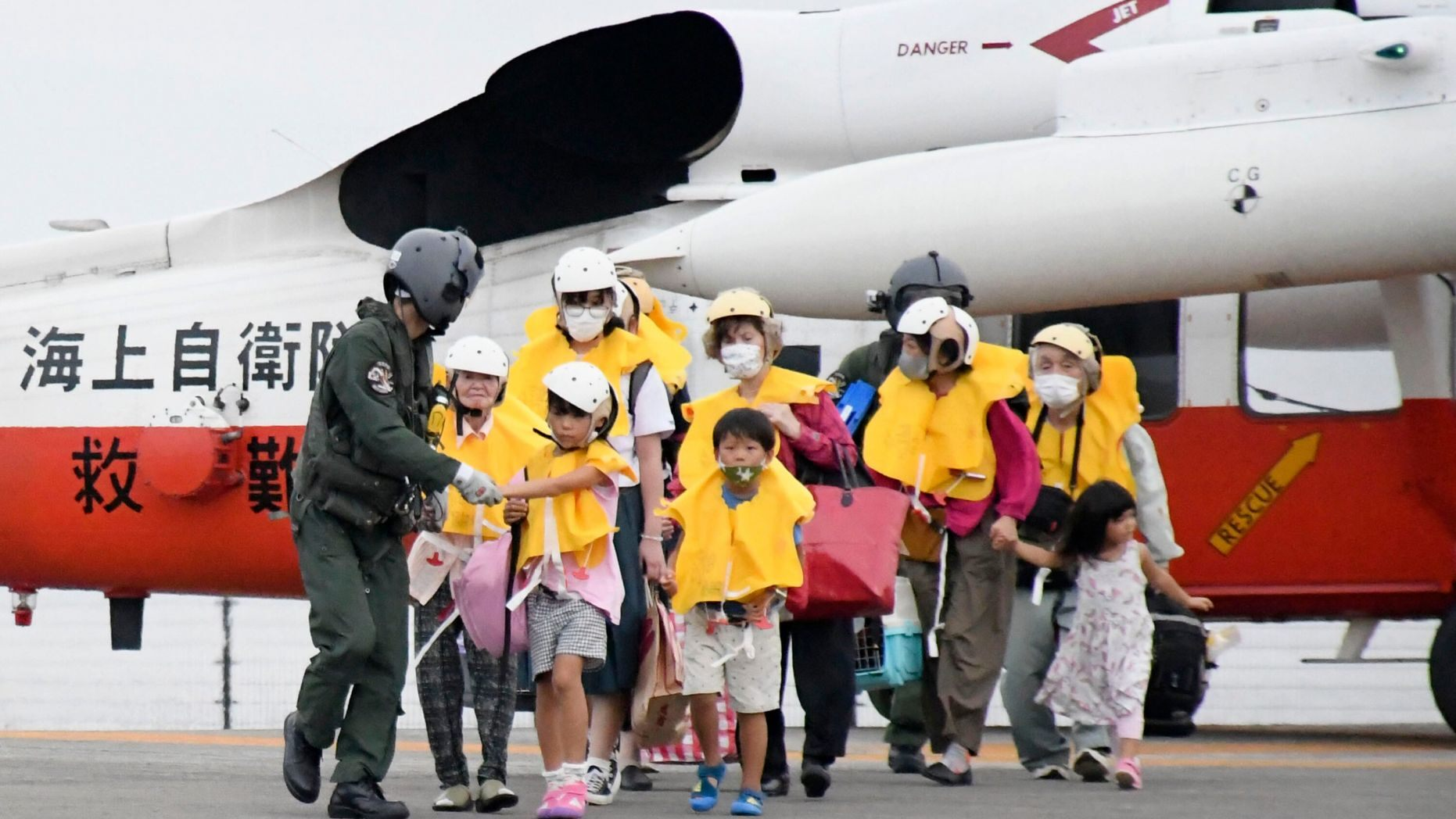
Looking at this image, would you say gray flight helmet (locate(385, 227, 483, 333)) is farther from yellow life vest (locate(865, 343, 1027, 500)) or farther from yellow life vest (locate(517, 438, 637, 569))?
yellow life vest (locate(865, 343, 1027, 500))

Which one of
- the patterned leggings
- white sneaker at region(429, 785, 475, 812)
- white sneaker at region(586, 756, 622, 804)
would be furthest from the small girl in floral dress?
white sneaker at region(429, 785, 475, 812)

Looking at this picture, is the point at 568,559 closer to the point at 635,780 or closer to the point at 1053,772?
the point at 635,780

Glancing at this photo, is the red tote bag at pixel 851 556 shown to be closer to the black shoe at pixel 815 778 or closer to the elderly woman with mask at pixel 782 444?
the elderly woman with mask at pixel 782 444

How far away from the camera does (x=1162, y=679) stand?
9727 mm

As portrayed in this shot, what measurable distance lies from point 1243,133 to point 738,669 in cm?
389

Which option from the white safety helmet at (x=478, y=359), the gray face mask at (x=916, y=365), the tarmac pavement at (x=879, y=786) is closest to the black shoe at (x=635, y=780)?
the tarmac pavement at (x=879, y=786)

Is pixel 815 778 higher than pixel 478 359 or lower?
lower

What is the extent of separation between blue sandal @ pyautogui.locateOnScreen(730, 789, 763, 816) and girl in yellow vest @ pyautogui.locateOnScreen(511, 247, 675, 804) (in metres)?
0.62

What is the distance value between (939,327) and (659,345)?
105 centimetres

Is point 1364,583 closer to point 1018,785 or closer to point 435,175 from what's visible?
point 1018,785

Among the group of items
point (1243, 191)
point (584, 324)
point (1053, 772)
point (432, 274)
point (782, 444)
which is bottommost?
point (1053, 772)

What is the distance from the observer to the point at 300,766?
6.53 m

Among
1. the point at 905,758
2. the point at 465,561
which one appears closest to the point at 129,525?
the point at 465,561

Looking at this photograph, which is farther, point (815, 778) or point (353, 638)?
point (815, 778)
